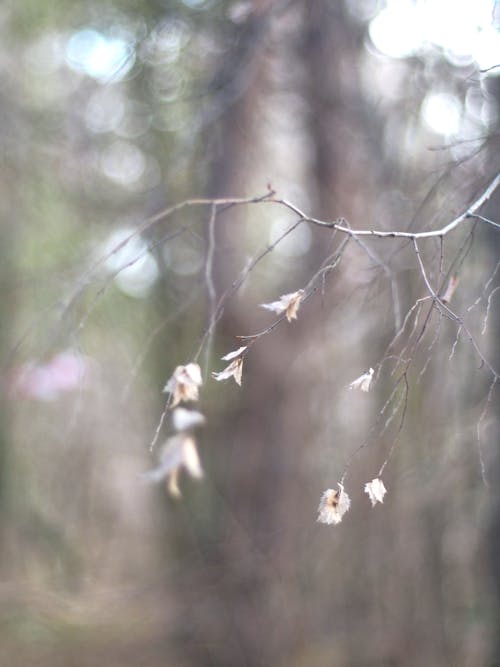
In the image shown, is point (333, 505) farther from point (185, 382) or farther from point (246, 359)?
point (246, 359)

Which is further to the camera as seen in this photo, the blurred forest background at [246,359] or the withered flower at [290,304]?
the blurred forest background at [246,359]

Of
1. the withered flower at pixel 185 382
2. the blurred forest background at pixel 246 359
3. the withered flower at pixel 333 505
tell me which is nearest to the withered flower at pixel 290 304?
the withered flower at pixel 185 382

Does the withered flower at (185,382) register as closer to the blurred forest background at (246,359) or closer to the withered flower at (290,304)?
the withered flower at (290,304)

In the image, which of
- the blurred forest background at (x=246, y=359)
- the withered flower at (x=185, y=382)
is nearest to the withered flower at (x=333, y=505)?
the withered flower at (x=185, y=382)

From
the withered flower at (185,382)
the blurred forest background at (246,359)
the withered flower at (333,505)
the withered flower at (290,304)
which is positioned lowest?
the withered flower at (333,505)

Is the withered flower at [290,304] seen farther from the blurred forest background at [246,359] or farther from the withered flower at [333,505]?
the blurred forest background at [246,359]

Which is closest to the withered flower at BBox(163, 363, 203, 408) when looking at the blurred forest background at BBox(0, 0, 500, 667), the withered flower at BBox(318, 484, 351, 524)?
the withered flower at BBox(318, 484, 351, 524)

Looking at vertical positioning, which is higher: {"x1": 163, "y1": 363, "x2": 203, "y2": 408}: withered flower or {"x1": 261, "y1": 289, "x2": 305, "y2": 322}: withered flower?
{"x1": 261, "y1": 289, "x2": 305, "y2": 322}: withered flower

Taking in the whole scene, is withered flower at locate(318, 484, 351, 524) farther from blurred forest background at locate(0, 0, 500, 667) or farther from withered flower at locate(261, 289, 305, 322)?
blurred forest background at locate(0, 0, 500, 667)

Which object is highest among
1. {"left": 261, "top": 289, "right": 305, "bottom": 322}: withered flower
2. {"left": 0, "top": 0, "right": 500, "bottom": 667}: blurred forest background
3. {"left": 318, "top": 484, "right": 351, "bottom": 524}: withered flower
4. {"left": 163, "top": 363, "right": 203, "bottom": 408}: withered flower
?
{"left": 0, "top": 0, "right": 500, "bottom": 667}: blurred forest background

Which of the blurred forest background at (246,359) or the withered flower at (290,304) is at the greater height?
the blurred forest background at (246,359)
